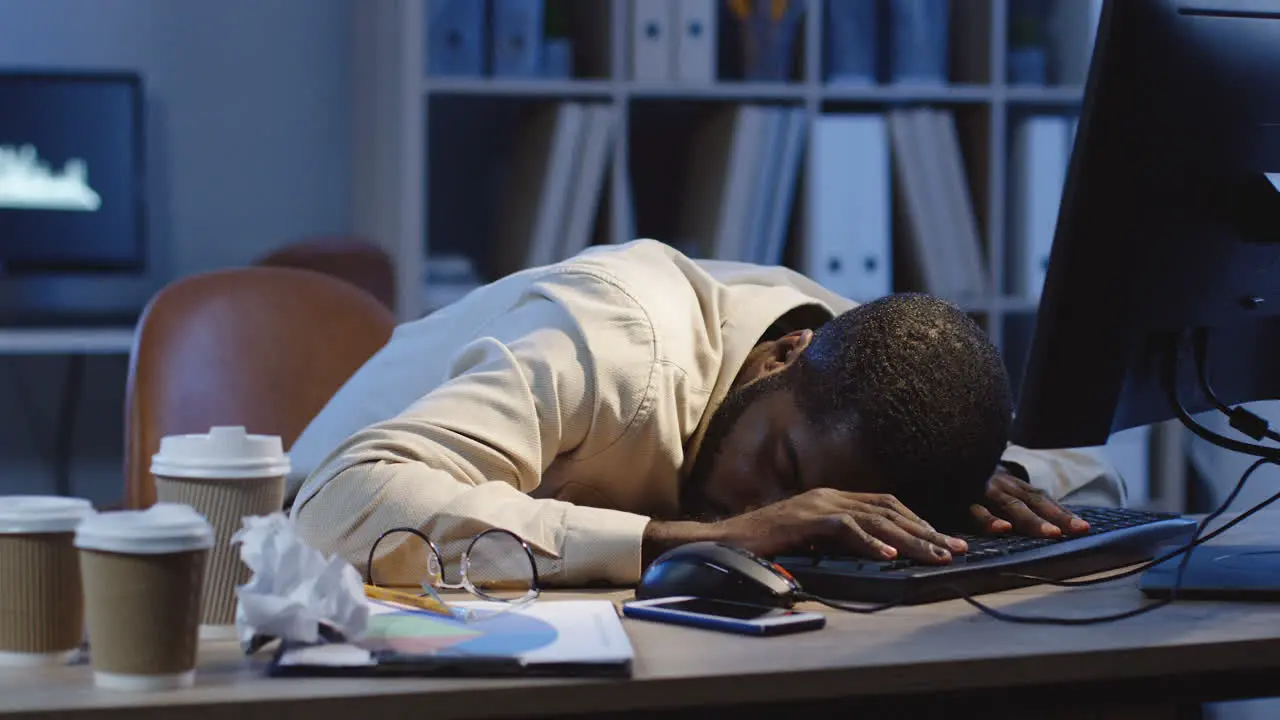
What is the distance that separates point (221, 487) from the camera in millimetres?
856

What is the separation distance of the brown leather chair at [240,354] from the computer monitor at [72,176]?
1.34 m

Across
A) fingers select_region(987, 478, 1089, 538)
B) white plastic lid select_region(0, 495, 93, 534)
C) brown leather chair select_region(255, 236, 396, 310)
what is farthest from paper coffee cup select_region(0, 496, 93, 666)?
brown leather chair select_region(255, 236, 396, 310)

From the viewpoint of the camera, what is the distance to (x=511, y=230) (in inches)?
117

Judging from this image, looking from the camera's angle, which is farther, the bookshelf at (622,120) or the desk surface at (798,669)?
the bookshelf at (622,120)

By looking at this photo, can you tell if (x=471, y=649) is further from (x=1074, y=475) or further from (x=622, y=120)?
(x=622, y=120)

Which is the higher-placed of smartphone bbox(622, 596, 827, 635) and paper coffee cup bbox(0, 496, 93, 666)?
paper coffee cup bbox(0, 496, 93, 666)

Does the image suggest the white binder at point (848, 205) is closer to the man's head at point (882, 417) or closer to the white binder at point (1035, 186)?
the white binder at point (1035, 186)

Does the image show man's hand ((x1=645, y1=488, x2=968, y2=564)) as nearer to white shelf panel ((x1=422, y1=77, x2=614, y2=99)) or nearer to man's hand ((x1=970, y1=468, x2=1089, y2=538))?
man's hand ((x1=970, y1=468, x2=1089, y2=538))

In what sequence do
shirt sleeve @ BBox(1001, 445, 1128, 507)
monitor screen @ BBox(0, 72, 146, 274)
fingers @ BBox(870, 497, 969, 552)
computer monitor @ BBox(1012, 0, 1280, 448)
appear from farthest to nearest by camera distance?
1. monitor screen @ BBox(0, 72, 146, 274)
2. shirt sleeve @ BBox(1001, 445, 1128, 507)
3. fingers @ BBox(870, 497, 969, 552)
4. computer monitor @ BBox(1012, 0, 1280, 448)

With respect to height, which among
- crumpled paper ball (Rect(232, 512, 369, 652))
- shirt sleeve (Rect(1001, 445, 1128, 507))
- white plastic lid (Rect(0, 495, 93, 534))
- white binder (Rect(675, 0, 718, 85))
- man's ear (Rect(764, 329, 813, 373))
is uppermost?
white binder (Rect(675, 0, 718, 85))

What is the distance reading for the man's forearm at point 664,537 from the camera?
1.11 metres

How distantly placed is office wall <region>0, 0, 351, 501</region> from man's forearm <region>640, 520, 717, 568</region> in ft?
8.45

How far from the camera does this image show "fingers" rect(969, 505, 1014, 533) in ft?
4.03

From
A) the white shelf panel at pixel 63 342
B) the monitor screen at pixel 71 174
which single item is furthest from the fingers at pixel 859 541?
the monitor screen at pixel 71 174
